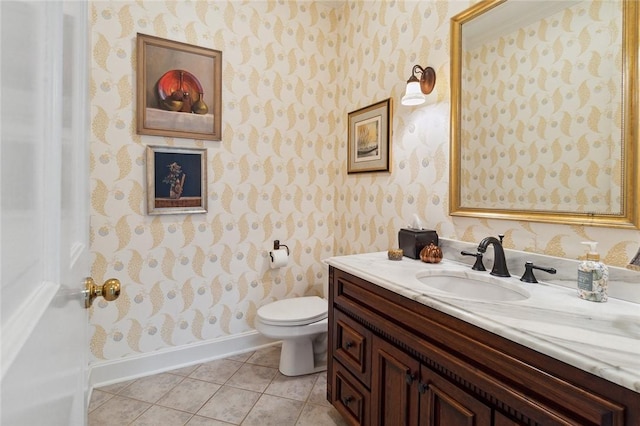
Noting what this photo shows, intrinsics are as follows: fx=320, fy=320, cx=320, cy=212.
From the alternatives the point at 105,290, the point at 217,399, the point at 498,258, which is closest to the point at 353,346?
the point at 498,258

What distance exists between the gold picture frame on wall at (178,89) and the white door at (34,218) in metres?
1.77

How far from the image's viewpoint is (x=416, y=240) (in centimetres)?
169

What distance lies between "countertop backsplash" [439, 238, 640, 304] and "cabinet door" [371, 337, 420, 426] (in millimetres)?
621

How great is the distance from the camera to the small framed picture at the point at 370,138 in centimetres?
217

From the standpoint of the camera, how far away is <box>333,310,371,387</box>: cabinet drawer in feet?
4.62

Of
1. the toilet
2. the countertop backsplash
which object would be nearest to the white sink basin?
the countertop backsplash

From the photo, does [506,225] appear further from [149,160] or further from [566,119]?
[149,160]

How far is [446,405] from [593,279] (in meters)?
0.64

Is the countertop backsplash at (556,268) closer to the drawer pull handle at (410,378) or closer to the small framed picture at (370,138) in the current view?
the drawer pull handle at (410,378)

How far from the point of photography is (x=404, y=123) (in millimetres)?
2020

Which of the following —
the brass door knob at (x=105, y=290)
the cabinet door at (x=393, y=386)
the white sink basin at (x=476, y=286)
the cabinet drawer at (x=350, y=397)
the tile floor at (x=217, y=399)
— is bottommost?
the tile floor at (x=217, y=399)

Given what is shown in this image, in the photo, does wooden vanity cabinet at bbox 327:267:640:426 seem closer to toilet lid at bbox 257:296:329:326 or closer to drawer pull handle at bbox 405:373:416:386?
drawer pull handle at bbox 405:373:416:386

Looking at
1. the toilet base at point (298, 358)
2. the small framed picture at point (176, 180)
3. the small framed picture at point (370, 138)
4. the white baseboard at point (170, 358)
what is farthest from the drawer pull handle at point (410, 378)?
the small framed picture at point (176, 180)

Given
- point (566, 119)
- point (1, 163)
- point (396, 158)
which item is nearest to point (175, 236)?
point (396, 158)
